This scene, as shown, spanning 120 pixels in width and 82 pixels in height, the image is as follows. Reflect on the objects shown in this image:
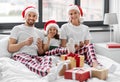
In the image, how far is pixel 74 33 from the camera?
283cm

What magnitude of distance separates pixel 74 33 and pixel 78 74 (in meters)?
1.12

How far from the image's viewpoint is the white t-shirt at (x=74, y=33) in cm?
283

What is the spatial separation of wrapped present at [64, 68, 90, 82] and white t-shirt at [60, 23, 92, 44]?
976 millimetres

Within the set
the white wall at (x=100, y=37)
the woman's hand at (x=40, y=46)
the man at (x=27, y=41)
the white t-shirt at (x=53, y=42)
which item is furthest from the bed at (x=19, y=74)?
the white wall at (x=100, y=37)

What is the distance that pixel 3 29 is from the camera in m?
3.26

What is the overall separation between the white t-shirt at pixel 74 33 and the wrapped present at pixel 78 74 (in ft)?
3.20

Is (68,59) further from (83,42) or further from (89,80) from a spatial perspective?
(83,42)

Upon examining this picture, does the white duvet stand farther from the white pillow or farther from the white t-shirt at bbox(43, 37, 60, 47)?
the white t-shirt at bbox(43, 37, 60, 47)

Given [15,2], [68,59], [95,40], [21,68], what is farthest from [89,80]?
[15,2]

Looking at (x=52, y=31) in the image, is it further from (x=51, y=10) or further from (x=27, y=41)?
(x=51, y=10)

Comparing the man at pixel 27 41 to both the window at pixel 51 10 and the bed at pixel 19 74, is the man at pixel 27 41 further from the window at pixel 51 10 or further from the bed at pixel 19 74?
the window at pixel 51 10

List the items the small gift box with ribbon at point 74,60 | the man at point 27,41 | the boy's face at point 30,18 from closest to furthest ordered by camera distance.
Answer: the small gift box with ribbon at point 74,60 < the man at point 27,41 < the boy's face at point 30,18

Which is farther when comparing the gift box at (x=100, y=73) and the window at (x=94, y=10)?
the window at (x=94, y=10)

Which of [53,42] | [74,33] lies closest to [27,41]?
[53,42]
